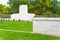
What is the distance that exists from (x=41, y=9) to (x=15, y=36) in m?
20.3

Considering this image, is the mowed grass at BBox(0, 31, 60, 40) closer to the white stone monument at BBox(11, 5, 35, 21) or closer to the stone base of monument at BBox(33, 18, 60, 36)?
the stone base of monument at BBox(33, 18, 60, 36)

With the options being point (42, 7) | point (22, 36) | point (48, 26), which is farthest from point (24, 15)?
point (42, 7)

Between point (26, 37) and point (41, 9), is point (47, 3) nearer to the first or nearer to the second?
point (41, 9)

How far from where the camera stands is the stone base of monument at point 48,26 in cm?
1146

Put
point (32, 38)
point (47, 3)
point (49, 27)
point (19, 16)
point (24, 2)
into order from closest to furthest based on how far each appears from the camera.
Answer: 1. point (32, 38)
2. point (49, 27)
3. point (19, 16)
4. point (47, 3)
5. point (24, 2)

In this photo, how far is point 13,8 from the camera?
34.8m

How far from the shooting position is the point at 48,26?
11.6 meters

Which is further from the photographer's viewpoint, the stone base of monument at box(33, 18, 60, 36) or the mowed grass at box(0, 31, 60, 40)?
the stone base of monument at box(33, 18, 60, 36)

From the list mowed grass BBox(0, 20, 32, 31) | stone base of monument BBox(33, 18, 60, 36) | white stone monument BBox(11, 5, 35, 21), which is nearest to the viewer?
stone base of monument BBox(33, 18, 60, 36)

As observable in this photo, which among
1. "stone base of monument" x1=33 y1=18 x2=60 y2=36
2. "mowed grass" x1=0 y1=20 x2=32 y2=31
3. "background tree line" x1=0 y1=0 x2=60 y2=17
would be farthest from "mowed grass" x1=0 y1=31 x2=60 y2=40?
"background tree line" x1=0 y1=0 x2=60 y2=17

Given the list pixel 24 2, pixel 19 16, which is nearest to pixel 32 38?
pixel 19 16

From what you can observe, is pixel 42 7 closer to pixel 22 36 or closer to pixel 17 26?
pixel 17 26

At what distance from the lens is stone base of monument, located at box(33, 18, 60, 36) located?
11.5 metres

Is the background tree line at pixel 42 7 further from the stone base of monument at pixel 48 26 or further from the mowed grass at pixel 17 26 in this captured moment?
the stone base of monument at pixel 48 26
